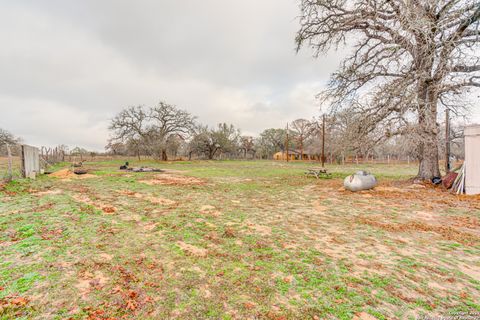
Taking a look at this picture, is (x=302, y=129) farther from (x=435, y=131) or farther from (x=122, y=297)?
(x=122, y=297)

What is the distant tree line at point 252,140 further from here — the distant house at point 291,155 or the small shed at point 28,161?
the small shed at point 28,161

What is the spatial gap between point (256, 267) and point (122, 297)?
4.77 ft

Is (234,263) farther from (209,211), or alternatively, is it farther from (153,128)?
(153,128)

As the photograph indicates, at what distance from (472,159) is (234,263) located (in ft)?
30.1

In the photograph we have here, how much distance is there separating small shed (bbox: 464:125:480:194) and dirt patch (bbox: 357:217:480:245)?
4680mm

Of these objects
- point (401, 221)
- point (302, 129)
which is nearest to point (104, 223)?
point (401, 221)

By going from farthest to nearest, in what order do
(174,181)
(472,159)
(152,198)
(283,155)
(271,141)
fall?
(271,141) < (283,155) < (174,181) < (472,159) < (152,198)

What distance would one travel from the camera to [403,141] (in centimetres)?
855

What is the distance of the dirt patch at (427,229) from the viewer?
3.68 meters

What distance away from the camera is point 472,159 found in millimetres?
7160

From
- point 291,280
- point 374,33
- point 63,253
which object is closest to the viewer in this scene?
point 291,280

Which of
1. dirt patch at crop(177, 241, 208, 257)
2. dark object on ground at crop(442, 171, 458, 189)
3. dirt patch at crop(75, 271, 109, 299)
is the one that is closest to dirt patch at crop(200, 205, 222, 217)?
dirt patch at crop(177, 241, 208, 257)

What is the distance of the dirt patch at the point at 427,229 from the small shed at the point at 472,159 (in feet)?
15.4

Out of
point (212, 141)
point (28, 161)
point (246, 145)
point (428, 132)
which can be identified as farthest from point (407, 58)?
point (246, 145)
